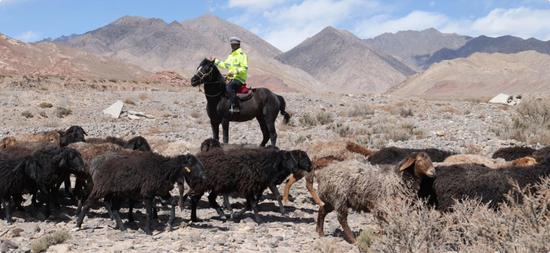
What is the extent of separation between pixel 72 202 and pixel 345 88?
14871 cm

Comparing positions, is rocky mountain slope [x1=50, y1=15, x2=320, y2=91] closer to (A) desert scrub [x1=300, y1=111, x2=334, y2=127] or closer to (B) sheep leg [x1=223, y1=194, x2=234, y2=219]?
(A) desert scrub [x1=300, y1=111, x2=334, y2=127]

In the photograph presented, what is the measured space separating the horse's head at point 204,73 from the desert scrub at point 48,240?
19.4 ft

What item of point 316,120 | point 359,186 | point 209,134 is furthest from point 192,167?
point 316,120

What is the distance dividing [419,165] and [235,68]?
7240 millimetres

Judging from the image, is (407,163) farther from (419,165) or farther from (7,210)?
(7,210)

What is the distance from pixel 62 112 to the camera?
108 feet

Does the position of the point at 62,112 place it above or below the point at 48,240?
above

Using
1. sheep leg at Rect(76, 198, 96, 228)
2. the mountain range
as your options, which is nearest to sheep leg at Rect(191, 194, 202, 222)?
sheep leg at Rect(76, 198, 96, 228)

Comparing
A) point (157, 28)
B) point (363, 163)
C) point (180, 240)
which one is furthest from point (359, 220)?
point (157, 28)

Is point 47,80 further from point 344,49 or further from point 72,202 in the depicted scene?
point 344,49

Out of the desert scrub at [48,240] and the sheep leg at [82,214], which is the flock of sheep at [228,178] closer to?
the sheep leg at [82,214]

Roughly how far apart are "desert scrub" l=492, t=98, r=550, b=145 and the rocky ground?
2.01ft

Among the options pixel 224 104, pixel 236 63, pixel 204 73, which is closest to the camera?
pixel 204 73

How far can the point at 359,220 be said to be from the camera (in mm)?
10914
